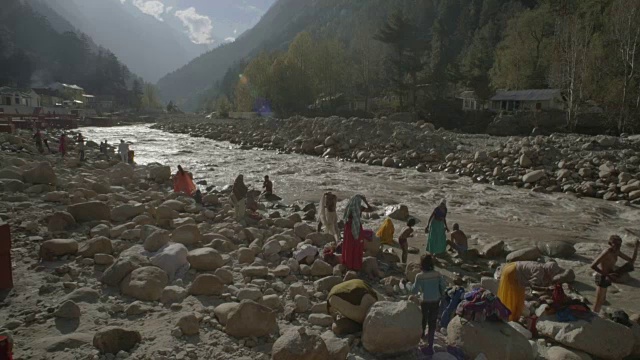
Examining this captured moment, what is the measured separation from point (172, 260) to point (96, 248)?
1457 millimetres

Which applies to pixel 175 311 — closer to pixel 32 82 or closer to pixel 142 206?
pixel 142 206

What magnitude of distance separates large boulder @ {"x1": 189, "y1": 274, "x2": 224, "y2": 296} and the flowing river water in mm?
5155

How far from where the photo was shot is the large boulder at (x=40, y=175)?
38.9 feet

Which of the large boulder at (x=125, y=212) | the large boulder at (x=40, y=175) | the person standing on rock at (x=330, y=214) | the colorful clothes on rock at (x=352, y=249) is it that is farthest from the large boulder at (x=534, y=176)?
the large boulder at (x=40, y=175)

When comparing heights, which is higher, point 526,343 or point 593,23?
point 593,23

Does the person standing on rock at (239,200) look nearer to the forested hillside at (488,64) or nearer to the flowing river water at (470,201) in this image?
the flowing river water at (470,201)

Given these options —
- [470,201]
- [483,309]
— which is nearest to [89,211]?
[483,309]

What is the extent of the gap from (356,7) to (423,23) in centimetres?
5581

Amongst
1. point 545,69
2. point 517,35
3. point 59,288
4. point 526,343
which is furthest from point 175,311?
point 517,35

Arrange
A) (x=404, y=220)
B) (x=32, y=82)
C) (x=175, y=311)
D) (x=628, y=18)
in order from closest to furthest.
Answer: (x=175, y=311)
(x=404, y=220)
(x=628, y=18)
(x=32, y=82)

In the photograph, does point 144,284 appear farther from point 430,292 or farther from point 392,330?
point 430,292

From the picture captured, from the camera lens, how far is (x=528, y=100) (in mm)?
40125

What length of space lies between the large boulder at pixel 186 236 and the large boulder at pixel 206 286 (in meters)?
2.10

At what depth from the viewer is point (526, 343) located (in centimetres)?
463
